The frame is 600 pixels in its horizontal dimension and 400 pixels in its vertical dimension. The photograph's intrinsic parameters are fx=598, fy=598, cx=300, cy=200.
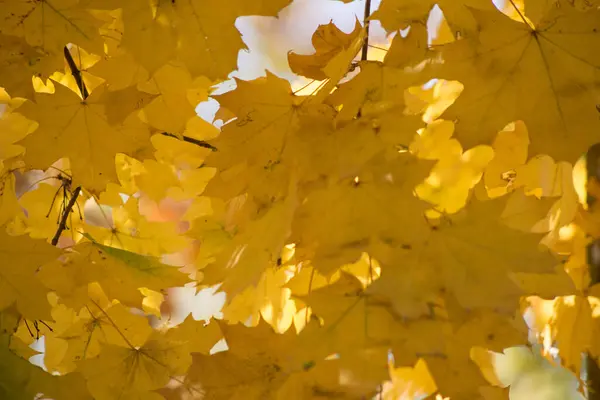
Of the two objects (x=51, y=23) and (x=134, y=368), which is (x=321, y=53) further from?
(x=134, y=368)

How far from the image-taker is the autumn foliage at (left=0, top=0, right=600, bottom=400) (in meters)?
0.65

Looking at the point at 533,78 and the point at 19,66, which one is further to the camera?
the point at 19,66

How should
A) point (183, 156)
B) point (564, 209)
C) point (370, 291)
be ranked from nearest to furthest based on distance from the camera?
point (370, 291)
point (564, 209)
point (183, 156)

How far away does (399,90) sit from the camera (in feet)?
2.41

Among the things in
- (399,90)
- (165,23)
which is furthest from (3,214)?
(399,90)

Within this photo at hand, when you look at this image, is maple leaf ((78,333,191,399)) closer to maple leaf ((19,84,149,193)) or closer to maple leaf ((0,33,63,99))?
maple leaf ((19,84,149,193))

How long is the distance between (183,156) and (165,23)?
43cm

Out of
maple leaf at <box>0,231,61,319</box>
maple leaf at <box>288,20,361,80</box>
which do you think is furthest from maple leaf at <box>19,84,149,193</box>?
maple leaf at <box>288,20,361,80</box>

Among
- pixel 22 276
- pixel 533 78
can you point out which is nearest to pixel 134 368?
pixel 22 276

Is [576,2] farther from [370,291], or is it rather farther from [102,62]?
[102,62]

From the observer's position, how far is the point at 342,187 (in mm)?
683

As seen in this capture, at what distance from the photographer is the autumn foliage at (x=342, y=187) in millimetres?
654

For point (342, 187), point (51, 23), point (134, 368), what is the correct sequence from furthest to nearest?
point (134, 368), point (51, 23), point (342, 187)

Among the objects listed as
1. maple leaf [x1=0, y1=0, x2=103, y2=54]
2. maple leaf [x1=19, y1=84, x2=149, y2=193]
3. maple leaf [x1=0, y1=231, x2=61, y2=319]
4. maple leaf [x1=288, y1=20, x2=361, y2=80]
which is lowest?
maple leaf [x1=0, y1=231, x2=61, y2=319]
